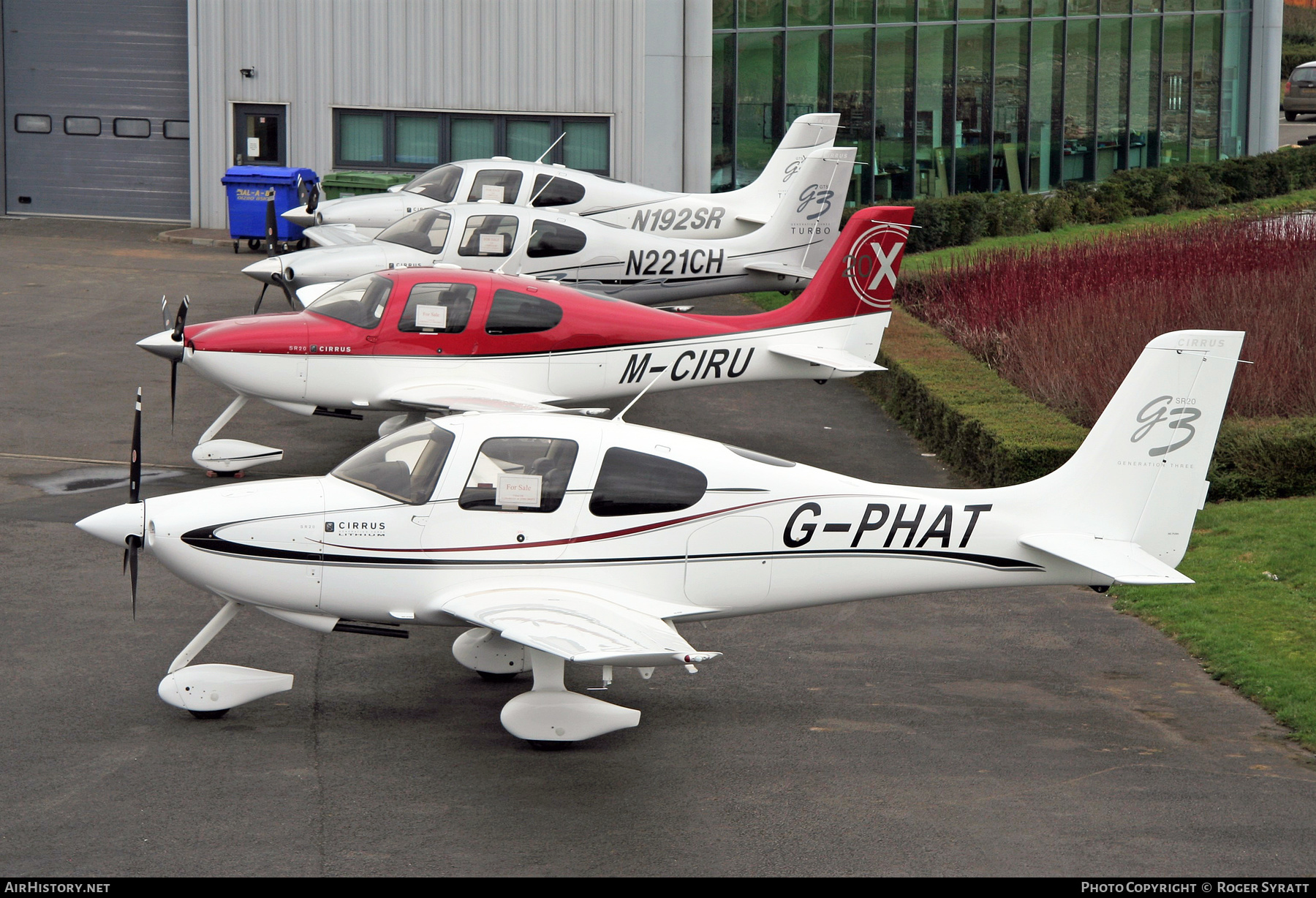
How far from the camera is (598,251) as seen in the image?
18562mm

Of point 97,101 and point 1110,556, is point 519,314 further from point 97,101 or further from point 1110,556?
point 97,101

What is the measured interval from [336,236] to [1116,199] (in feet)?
61.8

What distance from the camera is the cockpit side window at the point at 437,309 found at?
13.8m

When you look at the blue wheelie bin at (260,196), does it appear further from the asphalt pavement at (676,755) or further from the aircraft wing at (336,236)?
the asphalt pavement at (676,755)

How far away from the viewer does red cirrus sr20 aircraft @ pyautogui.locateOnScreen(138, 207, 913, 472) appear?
1352 centimetres

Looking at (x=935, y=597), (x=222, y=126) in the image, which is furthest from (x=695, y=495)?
(x=222, y=126)

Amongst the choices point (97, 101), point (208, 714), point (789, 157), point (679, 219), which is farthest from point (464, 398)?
point (97, 101)

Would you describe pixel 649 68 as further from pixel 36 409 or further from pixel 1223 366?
pixel 1223 366

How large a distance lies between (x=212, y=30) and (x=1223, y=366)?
2634 centimetres

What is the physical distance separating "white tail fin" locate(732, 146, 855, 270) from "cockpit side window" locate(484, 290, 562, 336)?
6.75m

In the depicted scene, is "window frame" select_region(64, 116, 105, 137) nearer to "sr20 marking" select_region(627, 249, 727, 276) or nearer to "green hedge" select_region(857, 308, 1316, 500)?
"sr20 marking" select_region(627, 249, 727, 276)

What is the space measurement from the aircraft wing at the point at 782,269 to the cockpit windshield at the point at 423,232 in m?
4.48

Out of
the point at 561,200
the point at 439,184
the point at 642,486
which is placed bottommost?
the point at 642,486

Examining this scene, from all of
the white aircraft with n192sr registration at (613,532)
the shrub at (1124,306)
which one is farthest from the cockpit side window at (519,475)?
the shrub at (1124,306)
